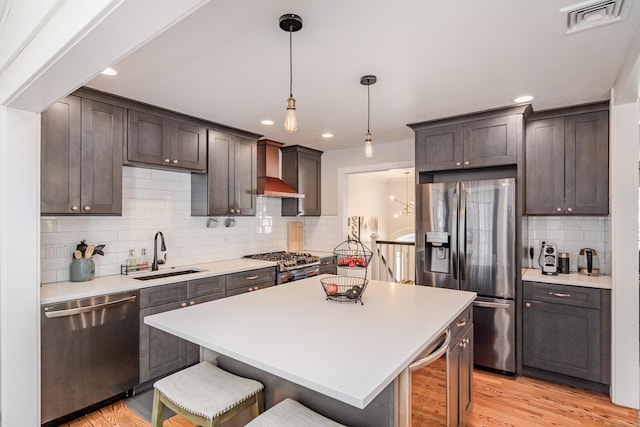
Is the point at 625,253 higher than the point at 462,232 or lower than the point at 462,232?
lower

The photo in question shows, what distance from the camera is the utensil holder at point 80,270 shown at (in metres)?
2.83

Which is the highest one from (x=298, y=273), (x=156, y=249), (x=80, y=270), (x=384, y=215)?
(x=384, y=215)

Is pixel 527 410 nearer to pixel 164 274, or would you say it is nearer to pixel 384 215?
pixel 164 274

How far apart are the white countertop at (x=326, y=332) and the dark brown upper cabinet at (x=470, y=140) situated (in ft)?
5.19

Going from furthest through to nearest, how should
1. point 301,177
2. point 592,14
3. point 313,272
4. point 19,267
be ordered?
point 301,177 → point 313,272 → point 19,267 → point 592,14

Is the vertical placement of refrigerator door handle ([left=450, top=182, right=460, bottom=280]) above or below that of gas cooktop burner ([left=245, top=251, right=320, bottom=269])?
above

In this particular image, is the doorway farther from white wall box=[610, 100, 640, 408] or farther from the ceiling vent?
the ceiling vent

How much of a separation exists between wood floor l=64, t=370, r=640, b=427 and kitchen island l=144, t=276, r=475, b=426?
3.50ft

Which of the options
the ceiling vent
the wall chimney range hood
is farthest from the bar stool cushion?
the wall chimney range hood

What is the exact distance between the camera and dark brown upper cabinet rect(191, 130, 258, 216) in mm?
3766

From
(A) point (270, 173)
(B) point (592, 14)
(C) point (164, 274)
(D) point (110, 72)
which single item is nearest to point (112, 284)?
(C) point (164, 274)

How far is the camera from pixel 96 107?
111 inches

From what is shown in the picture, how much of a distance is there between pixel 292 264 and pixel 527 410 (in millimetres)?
2563

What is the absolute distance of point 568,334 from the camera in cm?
303
